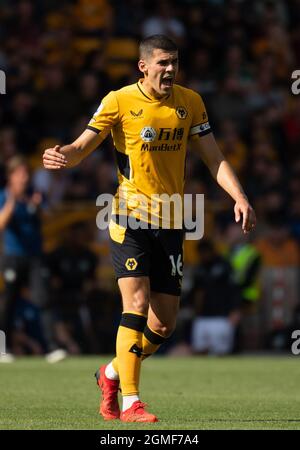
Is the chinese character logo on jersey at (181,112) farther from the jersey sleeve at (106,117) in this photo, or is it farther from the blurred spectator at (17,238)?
the blurred spectator at (17,238)

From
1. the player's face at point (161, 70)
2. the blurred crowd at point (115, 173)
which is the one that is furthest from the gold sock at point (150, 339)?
the blurred crowd at point (115, 173)

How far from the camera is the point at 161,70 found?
26.9 ft

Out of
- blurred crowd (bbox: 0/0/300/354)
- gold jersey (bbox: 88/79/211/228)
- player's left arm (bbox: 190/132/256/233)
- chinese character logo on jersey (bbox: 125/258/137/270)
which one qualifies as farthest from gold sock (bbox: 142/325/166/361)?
blurred crowd (bbox: 0/0/300/354)

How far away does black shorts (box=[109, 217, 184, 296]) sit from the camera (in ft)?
26.9

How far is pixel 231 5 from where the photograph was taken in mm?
21203

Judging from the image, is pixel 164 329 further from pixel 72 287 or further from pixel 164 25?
pixel 164 25

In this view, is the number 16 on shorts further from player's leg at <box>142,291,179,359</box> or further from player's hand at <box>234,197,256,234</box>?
player's hand at <box>234,197,256,234</box>

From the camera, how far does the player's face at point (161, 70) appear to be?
818 centimetres

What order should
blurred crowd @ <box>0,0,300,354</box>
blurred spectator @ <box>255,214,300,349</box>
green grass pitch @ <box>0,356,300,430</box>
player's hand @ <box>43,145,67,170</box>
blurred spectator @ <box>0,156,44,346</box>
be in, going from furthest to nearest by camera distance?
blurred spectator @ <box>255,214,300,349</box>
blurred crowd @ <box>0,0,300,354</box>
blurred spectator @ <box>0,156,44,346</box>
green grass pitch @ <box>0,356,300,430</box>
player's hand @ <box>43,145,67,170</box>

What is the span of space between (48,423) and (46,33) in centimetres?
1291

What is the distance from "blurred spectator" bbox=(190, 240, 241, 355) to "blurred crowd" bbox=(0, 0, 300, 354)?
15 millimetres

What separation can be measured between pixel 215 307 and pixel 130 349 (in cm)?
801

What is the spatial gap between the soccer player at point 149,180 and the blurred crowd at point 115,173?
621 centimetres

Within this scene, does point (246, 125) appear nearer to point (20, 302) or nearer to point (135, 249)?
point (20, 302)
